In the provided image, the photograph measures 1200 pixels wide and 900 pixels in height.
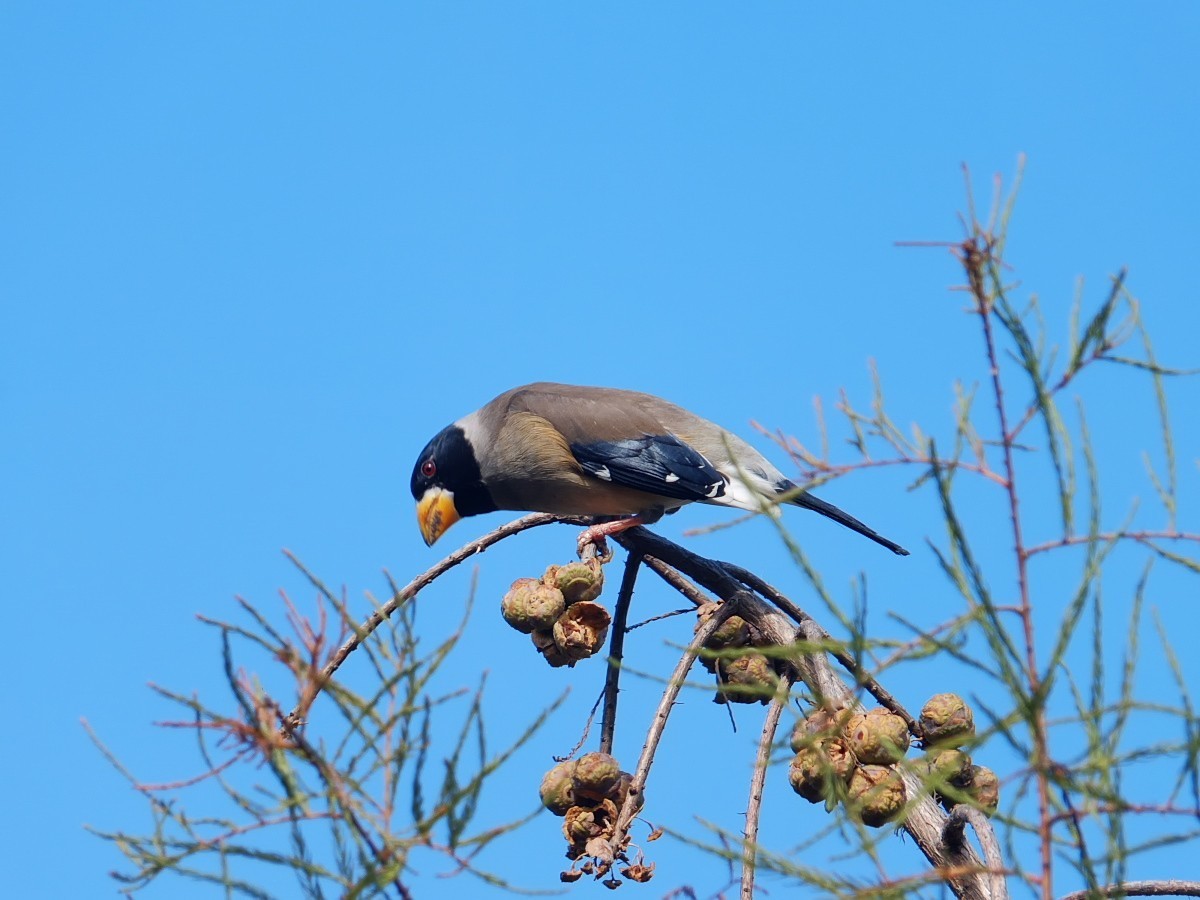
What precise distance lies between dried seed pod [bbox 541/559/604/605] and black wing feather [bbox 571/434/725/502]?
7.29ft

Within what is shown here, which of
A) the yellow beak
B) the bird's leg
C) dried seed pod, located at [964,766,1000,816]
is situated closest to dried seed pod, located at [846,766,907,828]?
dried seed pod, located at [964,766,1000,816]

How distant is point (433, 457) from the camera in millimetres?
7156

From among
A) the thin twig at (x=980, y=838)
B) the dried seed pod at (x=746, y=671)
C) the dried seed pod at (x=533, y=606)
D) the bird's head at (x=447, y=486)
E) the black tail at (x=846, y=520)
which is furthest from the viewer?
the bird's head at (x=447, y=486)

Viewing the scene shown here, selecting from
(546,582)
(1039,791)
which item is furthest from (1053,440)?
(546,582)

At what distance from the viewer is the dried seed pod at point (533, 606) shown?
13.4ft

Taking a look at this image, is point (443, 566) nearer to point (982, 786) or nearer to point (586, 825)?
point (586, 825)

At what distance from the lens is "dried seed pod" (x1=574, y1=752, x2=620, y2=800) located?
3.29 m

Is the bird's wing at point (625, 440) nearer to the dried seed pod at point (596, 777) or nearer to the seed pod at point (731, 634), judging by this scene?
the seed pod at point (731, 634)

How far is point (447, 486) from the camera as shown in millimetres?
7148

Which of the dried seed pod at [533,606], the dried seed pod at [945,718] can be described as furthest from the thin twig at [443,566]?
the dried seed pod at [945,718]

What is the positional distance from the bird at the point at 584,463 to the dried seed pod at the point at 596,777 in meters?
2.92

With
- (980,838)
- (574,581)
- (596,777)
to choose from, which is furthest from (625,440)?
(980,838)

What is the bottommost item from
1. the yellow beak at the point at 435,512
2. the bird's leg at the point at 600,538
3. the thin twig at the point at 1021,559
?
the thin twig at the point at 1021,559

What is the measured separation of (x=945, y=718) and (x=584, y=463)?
341 cm
